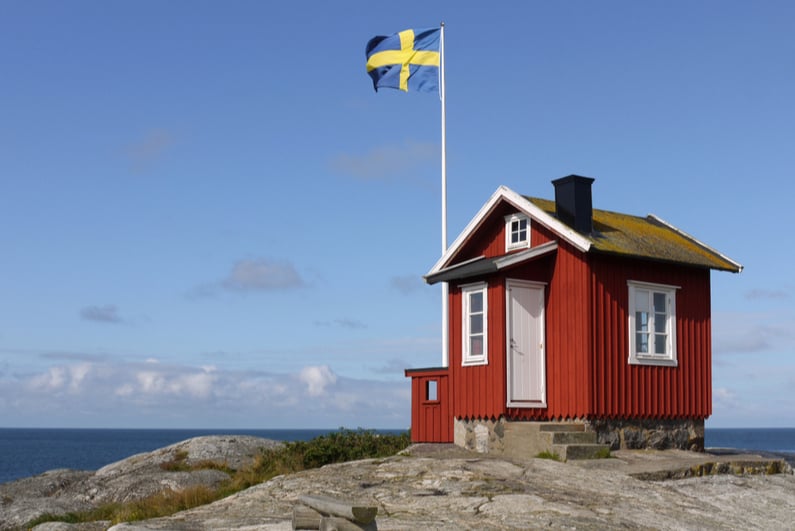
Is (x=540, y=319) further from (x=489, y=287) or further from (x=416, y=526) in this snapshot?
(x=416, y=526)

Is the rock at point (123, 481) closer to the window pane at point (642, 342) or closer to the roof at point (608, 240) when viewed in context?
the roof at point (608, 240)

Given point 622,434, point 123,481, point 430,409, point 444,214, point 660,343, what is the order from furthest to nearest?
point 444,214
point 123,481
point 430,409
point 660,343
point 622,434

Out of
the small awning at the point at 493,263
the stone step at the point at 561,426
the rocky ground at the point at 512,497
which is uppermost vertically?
the small awning at the point at 493,263

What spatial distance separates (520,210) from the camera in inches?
836

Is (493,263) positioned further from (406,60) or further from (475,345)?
(406,60)

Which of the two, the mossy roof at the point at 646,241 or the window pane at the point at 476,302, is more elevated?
the mossy roof at the point at 646,241

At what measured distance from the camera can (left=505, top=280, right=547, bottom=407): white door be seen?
19828mm

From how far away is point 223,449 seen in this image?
87.2ft

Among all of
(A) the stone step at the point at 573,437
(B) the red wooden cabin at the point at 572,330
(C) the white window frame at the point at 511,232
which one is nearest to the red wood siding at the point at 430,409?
(B) the red wooden cabin at the point at 572,330

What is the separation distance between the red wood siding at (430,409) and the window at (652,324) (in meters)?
4.09

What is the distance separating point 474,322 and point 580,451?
12.6 feet

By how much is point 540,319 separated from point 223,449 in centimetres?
1065

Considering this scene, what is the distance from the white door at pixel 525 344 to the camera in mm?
19828

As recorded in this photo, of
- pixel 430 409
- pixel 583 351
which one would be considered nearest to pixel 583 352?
pixel 583 351
